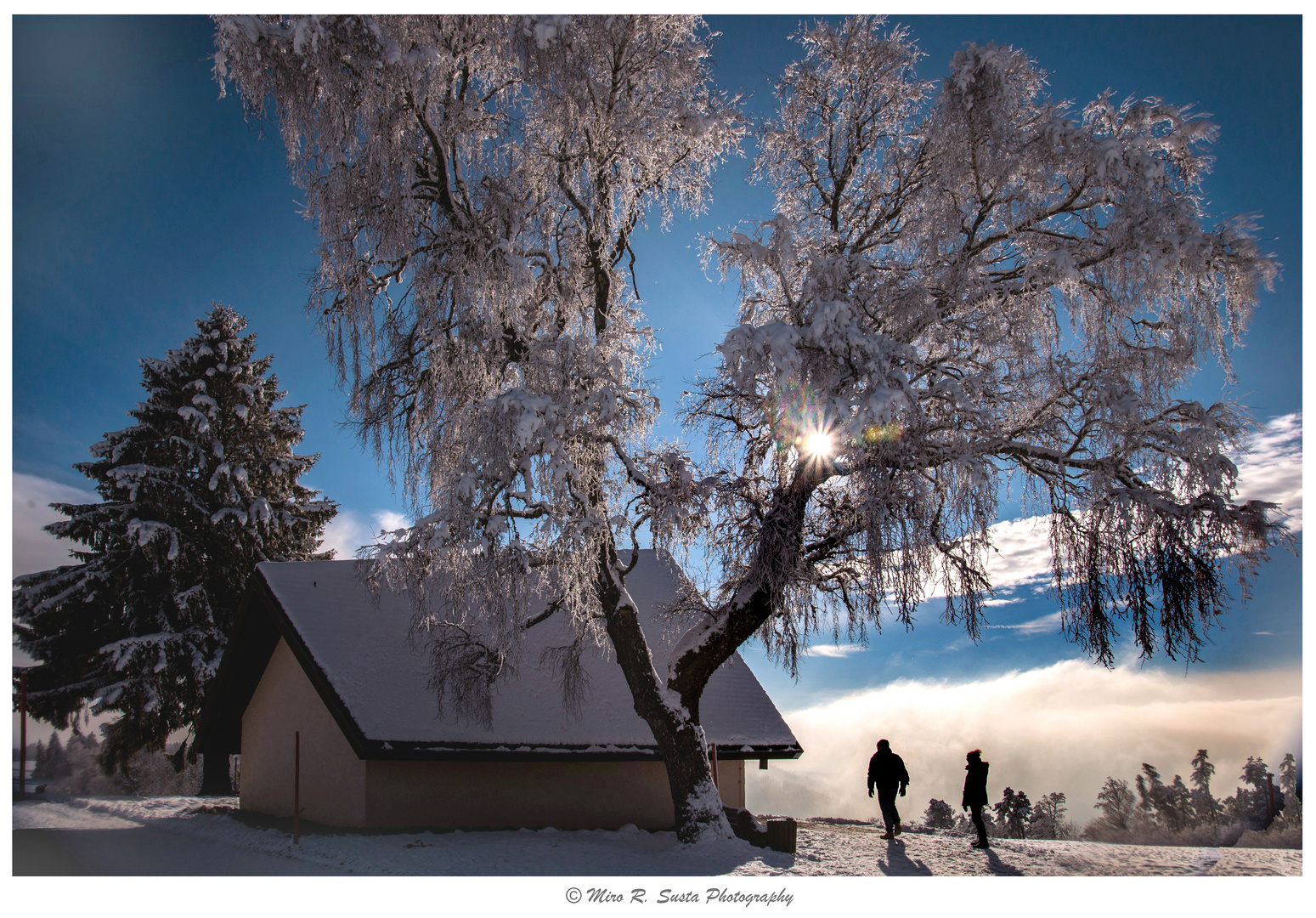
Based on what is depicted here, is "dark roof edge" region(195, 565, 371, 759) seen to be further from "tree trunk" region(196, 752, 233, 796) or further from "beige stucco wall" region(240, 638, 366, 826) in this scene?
"tree trunk" region(196, 752, 233, 796)

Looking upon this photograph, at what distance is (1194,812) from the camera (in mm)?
10148

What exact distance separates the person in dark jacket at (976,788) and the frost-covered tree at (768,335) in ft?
7.09

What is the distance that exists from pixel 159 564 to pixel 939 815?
53.7 feet

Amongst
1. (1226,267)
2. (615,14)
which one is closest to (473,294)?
(615,14)

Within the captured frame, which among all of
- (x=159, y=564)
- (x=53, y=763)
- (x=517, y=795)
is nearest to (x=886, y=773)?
(x=517, y=795)

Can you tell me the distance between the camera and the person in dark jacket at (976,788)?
9.09m

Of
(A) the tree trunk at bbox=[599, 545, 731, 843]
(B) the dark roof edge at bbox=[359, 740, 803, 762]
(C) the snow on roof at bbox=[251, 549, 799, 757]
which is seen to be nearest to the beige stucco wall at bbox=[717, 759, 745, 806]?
(C) the snow on roof at bbox=[251, 549, 799, 757]

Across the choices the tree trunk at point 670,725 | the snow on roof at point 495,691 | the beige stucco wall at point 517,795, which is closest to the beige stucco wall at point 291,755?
the beige stucco wall at point 517,795

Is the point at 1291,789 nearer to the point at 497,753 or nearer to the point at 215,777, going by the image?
the point at 497,753

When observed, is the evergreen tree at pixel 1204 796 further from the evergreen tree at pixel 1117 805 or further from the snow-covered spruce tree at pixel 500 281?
the snow-covered spruce tree at pixel 500 281

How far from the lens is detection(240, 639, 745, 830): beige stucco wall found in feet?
32.9

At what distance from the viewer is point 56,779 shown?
18750 mm

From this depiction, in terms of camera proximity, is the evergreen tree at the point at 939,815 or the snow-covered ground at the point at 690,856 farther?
the evergreen tree at the point at 939,815

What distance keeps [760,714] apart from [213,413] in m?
14.2
